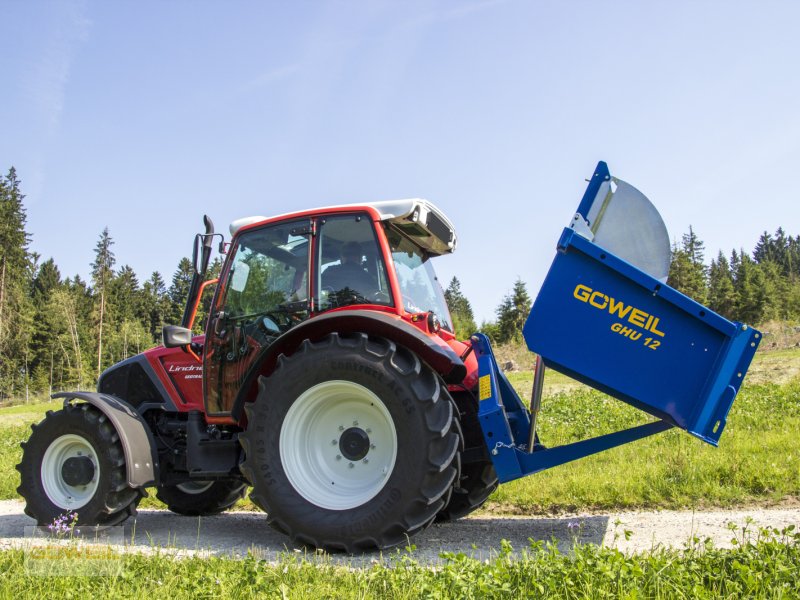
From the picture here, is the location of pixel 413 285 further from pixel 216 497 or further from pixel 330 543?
pixel 216 497

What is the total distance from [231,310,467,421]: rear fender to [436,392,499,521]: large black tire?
0.24m

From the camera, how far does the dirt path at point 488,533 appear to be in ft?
13.5

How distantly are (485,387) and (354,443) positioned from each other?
1.02 m

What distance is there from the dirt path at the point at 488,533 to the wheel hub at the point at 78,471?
0.48 meters

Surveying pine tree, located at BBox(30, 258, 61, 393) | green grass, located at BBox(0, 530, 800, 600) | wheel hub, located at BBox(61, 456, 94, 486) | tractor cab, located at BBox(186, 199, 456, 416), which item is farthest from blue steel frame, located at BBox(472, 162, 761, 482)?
pine tree, located at BBox(30, 258, 61, 393)

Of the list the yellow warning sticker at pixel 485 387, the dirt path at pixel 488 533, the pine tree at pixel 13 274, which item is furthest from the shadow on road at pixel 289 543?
the pine tree at pixel 13 274

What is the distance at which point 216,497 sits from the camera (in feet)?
20.7

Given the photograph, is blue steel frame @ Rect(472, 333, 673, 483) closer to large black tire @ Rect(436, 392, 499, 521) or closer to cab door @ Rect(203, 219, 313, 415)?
large black tire @ Rect(436, 392, 499, 521)

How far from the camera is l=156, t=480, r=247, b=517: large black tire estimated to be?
6.26m

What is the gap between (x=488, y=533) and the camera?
484 centimetres

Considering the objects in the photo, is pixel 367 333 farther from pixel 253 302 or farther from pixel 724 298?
pixel 724 298

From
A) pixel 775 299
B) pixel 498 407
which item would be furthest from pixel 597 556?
pixel 775 299

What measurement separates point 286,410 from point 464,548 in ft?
5.18

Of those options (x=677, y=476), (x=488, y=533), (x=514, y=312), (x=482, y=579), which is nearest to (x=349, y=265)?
(x=488, y=533)
